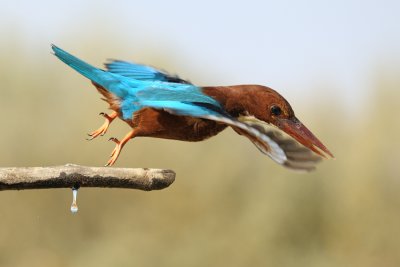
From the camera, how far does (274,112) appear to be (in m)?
2.36

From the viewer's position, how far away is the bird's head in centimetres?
233

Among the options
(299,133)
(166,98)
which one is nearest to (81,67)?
(166,98)

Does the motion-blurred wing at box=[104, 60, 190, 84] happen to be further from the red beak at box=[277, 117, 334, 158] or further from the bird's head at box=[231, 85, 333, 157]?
the red beak at box=[277, 117, 334, 158]

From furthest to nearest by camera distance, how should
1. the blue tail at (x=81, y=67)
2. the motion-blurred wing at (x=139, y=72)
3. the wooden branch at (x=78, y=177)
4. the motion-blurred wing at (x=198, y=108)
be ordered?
the motion-blurred wing at (x=139, y=72) → the blue tail at (x=81, y=67) → the wooden branch at (x=78, y=177) → the motion-blurred wing at (x=198, y=108)

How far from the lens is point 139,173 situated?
2.49 metres

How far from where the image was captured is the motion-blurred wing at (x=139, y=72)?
2.78 m

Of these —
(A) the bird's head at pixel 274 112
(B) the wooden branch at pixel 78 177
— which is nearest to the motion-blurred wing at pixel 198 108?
(A) the bird's head at pixel 274 112

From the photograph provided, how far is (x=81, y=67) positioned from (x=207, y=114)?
50 cm

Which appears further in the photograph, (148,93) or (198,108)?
(148,93)

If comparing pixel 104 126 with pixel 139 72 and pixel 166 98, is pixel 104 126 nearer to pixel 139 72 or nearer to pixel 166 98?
pixel 166 98

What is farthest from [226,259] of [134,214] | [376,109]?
[376,109]

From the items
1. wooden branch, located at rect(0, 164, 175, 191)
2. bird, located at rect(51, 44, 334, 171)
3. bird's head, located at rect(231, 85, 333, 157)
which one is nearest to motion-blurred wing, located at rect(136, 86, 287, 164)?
bird, located at rect(51, 44, 334, 171)

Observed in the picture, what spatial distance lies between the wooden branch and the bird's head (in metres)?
0.38

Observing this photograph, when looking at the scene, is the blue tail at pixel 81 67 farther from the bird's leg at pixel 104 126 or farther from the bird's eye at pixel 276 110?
the bird's eye at pixel 276 110
